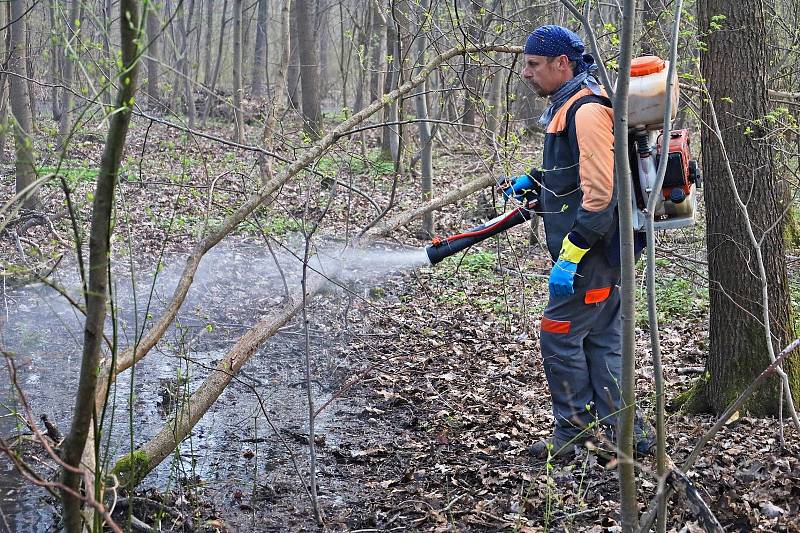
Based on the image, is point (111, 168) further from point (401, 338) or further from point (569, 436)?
point (401, 338)

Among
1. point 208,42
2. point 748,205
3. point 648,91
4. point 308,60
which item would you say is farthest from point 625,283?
point 208,42

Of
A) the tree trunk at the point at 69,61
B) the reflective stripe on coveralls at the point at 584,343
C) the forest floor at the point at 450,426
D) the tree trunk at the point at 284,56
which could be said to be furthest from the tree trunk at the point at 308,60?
the reflective stripe on coveralls at the point at 584,343

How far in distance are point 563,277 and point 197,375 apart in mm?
3721

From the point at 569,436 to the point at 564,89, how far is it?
2036 millimetres

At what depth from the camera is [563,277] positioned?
4355mm

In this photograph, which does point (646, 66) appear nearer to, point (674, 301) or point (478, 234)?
point (478, 234)

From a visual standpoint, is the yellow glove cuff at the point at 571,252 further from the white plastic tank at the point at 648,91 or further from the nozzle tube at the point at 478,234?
the white plastic tank at the point at 648,91

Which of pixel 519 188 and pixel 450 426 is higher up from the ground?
pixel 519 188

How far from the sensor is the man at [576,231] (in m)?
4.28

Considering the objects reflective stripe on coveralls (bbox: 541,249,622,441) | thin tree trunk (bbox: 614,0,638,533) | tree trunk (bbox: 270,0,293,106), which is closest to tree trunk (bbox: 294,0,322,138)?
tree trunk (bbox: 270,0,293,106)

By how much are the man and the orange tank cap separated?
1.14 ft

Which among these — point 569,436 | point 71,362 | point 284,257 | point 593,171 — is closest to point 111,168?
point 593,171

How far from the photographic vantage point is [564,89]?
176 inches

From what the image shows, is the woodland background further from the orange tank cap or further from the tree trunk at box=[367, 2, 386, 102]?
the tree trunk at box=[367, 2, 386, 102]
